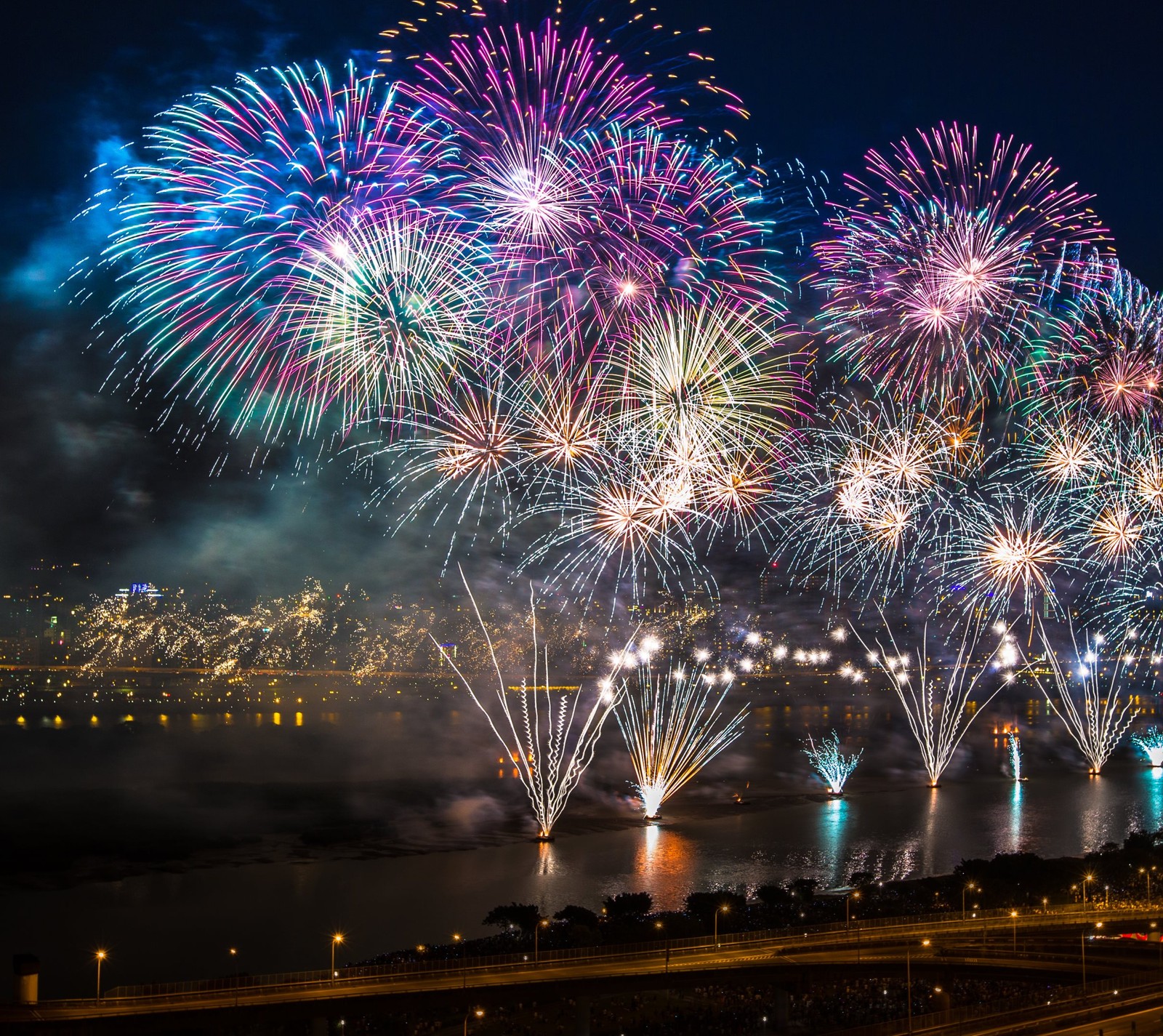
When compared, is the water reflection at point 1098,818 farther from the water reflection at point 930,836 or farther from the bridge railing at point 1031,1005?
the bridge railing at point 1031,1005

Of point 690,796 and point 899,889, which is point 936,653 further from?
point 899,889

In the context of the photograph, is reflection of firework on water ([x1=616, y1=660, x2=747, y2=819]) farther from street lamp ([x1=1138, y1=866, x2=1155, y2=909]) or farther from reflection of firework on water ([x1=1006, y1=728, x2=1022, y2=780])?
street lamp ([x1=1138, y1=866, x2=1155, y2=909])

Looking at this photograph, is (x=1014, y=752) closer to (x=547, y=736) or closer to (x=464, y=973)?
(x=547, y=736)

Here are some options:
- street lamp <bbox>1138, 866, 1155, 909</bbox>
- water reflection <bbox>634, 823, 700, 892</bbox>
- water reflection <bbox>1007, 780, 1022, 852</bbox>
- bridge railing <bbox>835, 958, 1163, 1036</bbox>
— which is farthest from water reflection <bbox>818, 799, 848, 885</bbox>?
bridge railing <bbox>835, 958, 1163, 1036</bbox>

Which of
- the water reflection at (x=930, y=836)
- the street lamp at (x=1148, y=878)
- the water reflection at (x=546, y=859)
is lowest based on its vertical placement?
the water reflection at (x=930, y=836)

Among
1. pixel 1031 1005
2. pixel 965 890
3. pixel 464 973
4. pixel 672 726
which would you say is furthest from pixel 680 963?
pixel 672 726

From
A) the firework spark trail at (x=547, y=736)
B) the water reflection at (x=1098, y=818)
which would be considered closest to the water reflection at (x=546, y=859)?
the firework spark trail at (x=547, y=736)
